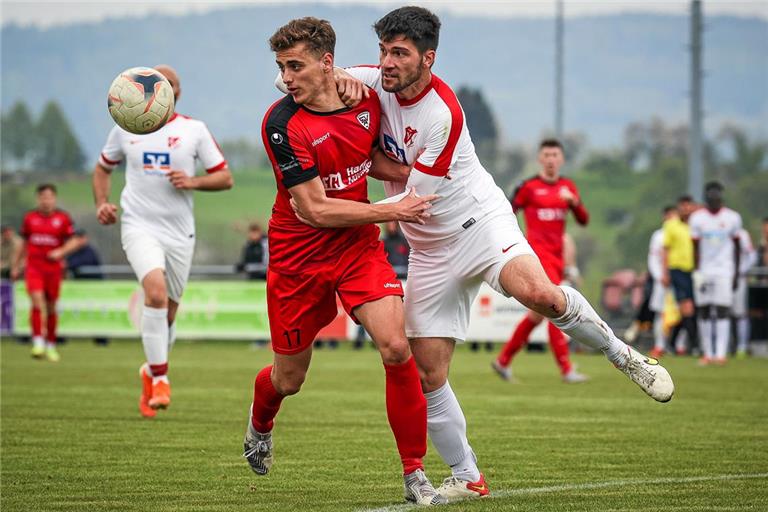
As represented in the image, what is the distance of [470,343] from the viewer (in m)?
23.8

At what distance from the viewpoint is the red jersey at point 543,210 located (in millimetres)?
14188

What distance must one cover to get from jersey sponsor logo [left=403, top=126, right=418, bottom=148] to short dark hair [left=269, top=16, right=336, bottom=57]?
0.57 metres

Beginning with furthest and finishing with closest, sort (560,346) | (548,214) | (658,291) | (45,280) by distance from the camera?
(658,291)
(45,280)
(560,346)
(548,214)

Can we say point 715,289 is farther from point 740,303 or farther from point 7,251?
point 7,251

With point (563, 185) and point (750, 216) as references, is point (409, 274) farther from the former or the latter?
point (750, 216)

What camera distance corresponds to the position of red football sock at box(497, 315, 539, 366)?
14.1 m

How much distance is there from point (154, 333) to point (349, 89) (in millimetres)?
4499

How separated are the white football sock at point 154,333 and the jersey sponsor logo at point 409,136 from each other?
4.37m

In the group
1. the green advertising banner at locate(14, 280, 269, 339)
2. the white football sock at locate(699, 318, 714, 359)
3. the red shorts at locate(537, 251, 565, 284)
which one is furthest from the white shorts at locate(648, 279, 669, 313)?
the red shorts at locate(537, 251, 565, 284)

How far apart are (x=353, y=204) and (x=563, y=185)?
26.6 ft

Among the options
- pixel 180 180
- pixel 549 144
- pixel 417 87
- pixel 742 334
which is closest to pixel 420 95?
pixel 417 87

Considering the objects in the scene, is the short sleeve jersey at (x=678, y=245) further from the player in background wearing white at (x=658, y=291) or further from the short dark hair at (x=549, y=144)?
the short dark hair at (x=549, y=144)

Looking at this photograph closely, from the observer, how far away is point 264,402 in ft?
23.6

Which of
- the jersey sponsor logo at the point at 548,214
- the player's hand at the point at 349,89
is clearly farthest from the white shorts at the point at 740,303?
the player's hand at the point at 349,89
